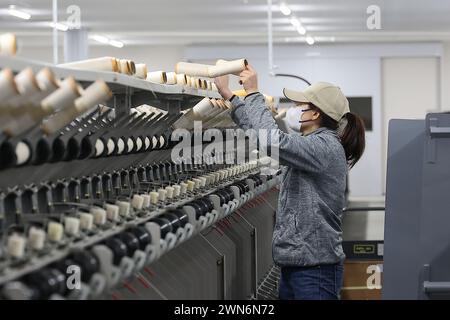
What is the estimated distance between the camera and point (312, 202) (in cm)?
383

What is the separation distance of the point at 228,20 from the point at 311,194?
40.8 feet

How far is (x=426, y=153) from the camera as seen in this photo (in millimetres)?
3557

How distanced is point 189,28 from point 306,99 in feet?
44.5

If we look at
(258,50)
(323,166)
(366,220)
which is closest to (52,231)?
(323,166)

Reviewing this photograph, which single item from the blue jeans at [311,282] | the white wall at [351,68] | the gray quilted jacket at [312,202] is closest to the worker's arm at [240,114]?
the gray quilted jacket at [312,202]

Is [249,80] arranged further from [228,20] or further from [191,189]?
[228,20]

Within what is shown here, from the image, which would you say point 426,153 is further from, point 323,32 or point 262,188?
point 323,32

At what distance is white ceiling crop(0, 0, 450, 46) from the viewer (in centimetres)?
1350

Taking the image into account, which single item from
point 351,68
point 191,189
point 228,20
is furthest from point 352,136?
point 351,68

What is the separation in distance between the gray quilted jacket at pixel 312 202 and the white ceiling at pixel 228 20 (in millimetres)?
9679

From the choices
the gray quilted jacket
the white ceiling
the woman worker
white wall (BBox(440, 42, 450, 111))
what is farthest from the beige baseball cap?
white wall (BBox(440, 42, 450, 111))

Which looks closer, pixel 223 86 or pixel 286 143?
pixel 286 143

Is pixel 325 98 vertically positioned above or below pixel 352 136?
above

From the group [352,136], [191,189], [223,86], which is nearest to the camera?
[223,86]
